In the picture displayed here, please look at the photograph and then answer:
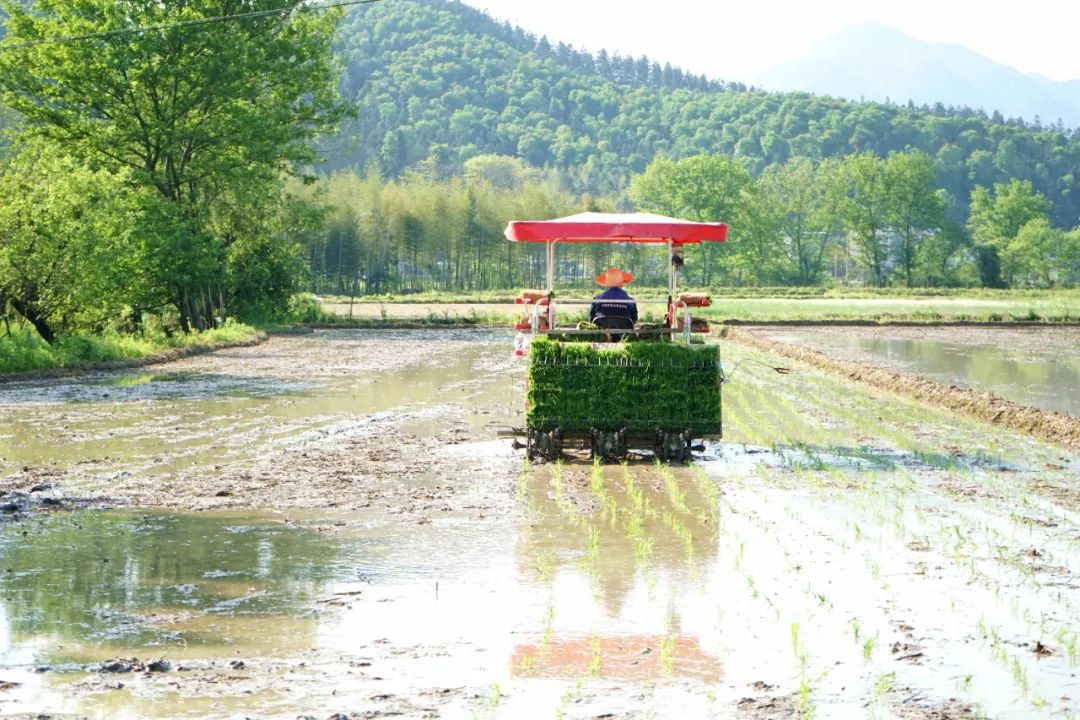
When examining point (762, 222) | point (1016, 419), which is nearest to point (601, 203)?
point (762, 222)

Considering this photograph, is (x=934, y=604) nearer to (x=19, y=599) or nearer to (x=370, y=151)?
(x=19, y=599)

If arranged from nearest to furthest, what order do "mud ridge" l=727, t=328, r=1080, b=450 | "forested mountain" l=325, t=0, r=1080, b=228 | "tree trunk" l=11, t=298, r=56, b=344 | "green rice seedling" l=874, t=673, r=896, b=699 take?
"green rice seedling" l=874, t=673, r=896, b=699 < "mud ridge" l=727, t=328, r=1080, b=450 < "tree trunk" l=11, t=298, r=56, b=344 < "forested mountain" l=325, t=0, r=1080, b=228

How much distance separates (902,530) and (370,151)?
516ft

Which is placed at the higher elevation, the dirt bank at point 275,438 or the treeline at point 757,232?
the treeline at point 757,232

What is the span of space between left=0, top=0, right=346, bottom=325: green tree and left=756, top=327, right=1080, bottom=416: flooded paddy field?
55.5 ft

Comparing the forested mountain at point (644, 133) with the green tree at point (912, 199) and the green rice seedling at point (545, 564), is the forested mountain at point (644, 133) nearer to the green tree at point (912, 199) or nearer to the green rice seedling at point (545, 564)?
the green tree at point (912, 199)

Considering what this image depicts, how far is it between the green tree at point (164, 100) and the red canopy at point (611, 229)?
Result: 67.6ft

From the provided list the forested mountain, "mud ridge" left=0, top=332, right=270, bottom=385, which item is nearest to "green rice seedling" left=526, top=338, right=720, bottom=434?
"mud ridge" left=0, top=332, right=270, bottom=385

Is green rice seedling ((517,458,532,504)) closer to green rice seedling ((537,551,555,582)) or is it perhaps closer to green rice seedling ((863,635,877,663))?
green rice seedling ((537,551,555,582))

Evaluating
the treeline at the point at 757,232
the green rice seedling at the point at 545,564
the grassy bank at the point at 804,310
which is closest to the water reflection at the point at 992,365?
the grassy bank at the point at 804,310

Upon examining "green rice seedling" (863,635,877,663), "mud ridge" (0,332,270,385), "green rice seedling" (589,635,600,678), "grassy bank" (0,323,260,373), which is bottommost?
"green rice seedling" (863,635,877,663)

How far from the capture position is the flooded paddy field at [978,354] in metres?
22.6

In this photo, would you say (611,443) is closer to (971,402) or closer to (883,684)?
(883,684)

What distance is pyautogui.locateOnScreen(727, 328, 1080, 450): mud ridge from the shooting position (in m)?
16.0
